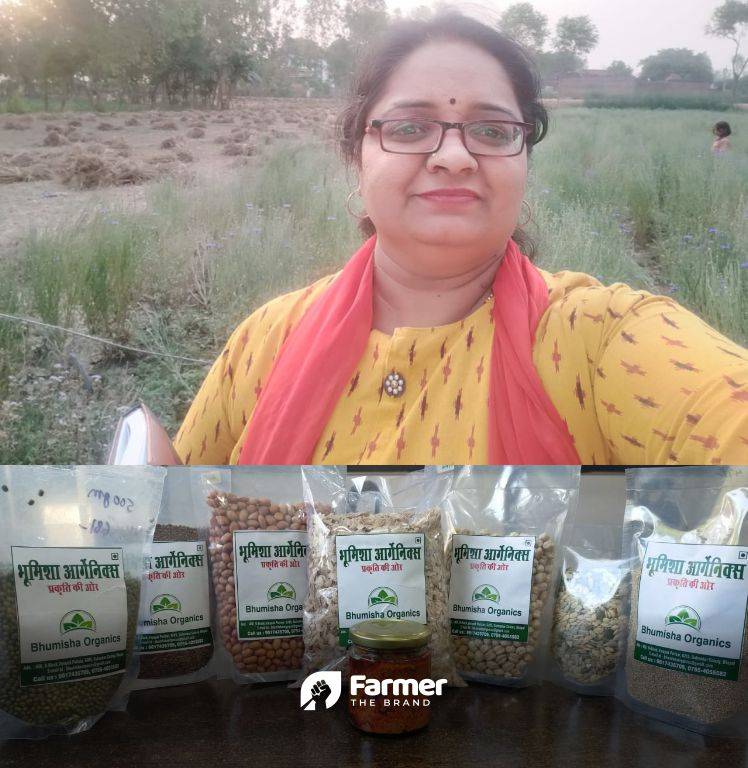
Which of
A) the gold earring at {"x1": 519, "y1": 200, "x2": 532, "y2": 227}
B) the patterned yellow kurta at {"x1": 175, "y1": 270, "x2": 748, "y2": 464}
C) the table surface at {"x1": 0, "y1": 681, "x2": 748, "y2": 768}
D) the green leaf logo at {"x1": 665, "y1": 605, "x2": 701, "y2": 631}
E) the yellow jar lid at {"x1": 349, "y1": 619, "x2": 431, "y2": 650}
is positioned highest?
the gold earring at {"x1": 519, "y1": 200, "x2": 532, "y2": 227}

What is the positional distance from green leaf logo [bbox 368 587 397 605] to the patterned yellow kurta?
0.70 ft

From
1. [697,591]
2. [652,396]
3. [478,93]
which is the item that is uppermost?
[478,93]

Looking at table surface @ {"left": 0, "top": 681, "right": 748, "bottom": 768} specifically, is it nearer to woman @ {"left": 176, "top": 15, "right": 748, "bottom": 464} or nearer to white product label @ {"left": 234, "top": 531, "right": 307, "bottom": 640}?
white product label @ {"left": 234, "top": 531, "right": 307, "bottom": 640}

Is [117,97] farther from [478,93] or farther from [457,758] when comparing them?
[457,758]

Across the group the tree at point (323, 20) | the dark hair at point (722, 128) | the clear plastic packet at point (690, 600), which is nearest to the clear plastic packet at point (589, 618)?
the clear plastic packet at point (690, 600)

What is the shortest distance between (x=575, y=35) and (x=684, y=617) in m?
1.00

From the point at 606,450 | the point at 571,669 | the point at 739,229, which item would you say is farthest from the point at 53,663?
the point at 739,229

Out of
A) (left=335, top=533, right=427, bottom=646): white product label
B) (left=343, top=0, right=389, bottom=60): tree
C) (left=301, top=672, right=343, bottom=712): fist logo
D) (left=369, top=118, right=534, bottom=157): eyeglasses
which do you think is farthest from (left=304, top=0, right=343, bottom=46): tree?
(left=301, top=672, right=343, bottom=712): fist logo

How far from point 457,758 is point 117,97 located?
1.23 metres

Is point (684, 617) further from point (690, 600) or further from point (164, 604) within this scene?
point (164, 604)

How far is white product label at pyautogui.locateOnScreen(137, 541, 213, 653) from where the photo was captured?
1.27 meters

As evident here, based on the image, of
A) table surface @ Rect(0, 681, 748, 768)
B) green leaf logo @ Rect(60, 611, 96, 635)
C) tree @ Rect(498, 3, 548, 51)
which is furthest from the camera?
tree @ Rect(498, 3, 548, 51)

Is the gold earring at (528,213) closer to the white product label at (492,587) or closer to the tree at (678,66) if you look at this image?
the tree at (678,66)

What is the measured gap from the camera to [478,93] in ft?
4.11
